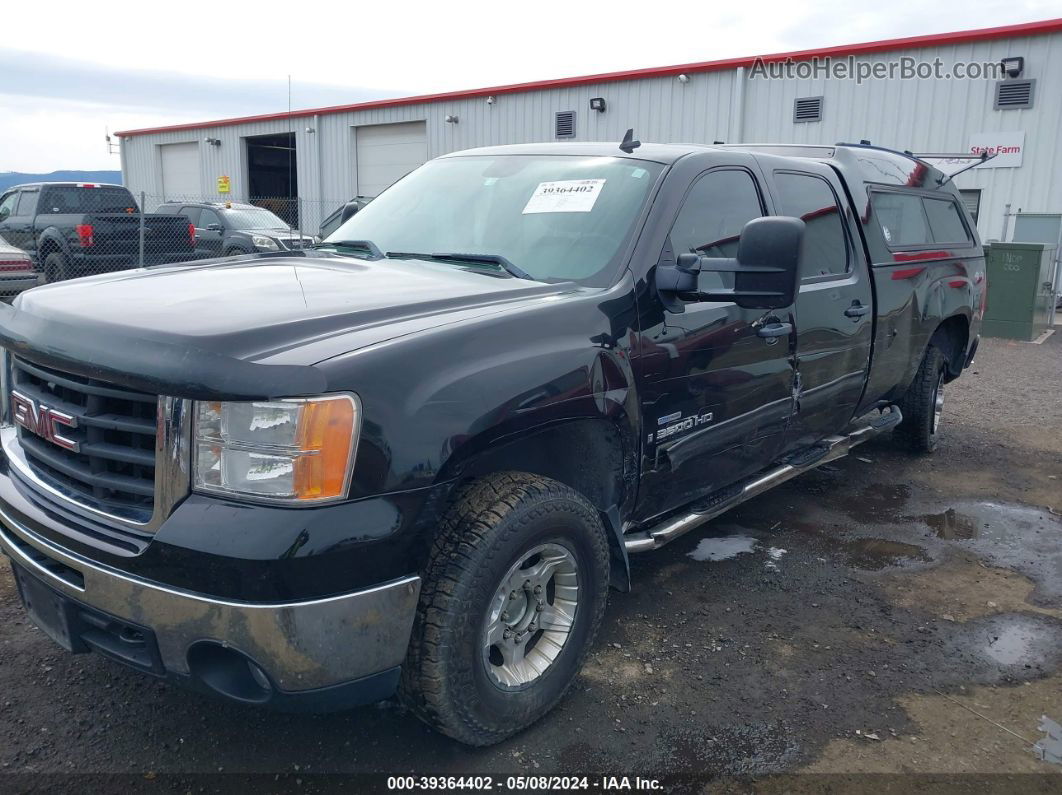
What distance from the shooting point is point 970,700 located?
123 inches

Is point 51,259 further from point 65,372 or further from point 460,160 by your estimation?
point 65,372

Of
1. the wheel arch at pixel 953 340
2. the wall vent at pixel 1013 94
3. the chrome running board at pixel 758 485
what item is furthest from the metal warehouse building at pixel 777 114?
the chrome running board at pixel 758 485

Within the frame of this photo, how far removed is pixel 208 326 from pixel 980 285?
5.66 metres

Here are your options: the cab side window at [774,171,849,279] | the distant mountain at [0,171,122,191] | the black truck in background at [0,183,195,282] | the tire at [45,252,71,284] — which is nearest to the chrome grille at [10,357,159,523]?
the cab side window at [774,171,849,279]

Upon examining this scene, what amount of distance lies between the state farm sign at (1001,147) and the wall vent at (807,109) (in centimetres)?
280

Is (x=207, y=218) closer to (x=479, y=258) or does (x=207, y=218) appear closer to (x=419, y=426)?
(x=479, y=258)

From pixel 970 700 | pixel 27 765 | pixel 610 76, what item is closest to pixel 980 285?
pixel 970 700

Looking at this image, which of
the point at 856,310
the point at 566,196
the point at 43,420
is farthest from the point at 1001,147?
the point at 43,420

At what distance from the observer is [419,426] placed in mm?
2301

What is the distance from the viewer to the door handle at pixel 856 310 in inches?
172

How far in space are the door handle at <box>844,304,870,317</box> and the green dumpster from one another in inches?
362

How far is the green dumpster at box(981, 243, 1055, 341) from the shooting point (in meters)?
12.2

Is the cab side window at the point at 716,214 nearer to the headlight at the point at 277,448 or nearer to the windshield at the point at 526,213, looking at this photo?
the windshield at the point at 526,213

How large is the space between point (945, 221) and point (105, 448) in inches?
216
